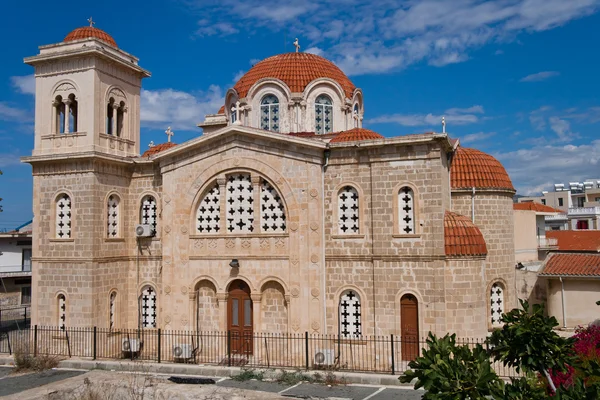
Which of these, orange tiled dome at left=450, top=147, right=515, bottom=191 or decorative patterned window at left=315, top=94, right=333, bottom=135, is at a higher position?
decorative patterned window at left=315, top=94, right=333, bottom=135

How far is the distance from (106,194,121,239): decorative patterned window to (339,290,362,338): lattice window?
9044 mm

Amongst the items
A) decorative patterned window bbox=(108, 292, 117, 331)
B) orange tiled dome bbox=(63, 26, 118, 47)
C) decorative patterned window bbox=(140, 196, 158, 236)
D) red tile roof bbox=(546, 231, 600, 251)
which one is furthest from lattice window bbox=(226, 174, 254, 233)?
red tile roof bbox=(546, 231, 600, 251)

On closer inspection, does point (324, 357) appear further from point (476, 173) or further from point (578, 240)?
point (578, 240)

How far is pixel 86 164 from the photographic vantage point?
20141 millimetres

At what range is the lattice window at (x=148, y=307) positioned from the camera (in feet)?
69.5

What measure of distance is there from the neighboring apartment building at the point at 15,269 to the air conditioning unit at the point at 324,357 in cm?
2326

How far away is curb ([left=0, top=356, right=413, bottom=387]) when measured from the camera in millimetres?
15891

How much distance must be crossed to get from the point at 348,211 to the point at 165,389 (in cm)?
843

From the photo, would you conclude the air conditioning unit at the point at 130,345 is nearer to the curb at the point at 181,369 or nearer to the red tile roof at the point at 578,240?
the curb at the point at 181,369

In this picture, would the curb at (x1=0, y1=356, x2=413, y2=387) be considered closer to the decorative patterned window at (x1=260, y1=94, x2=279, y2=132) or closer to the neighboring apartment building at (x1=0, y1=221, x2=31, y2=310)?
the decorative patterned window at (x1=260, y1=94, x2=279, y2=132)

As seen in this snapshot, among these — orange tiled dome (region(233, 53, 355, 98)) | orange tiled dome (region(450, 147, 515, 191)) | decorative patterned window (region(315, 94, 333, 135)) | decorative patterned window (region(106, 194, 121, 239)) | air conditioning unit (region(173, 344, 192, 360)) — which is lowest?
air conditioning unit (region(173, 344, 192, 360))

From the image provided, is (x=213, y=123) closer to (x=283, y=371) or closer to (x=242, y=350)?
(x=242, y=350)

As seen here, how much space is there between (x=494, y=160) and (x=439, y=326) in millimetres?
8238

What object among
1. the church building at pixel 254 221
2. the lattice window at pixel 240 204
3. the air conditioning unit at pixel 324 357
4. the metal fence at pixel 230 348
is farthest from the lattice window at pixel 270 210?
the air conditioning unit at pixel 324 357
